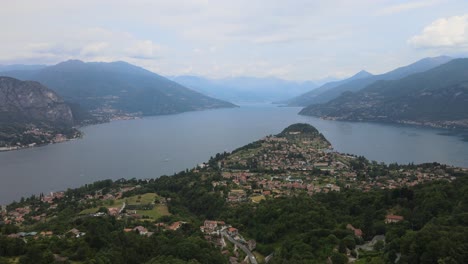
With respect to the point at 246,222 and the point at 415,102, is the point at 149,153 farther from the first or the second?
the point at 415,102

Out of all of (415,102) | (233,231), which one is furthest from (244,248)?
(415,102)

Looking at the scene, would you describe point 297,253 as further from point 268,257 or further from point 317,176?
point 317,176

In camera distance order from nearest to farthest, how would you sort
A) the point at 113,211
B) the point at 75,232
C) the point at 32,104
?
1. the point at 75,232
2. the point at 113,211
3. the point at 32,104

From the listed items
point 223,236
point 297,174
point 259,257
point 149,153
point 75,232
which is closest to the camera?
point 259,257

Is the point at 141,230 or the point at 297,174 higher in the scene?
the point at 141,230

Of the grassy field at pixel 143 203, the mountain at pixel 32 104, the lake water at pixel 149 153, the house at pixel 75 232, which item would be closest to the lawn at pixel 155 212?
the grassy field at pixel 143 203

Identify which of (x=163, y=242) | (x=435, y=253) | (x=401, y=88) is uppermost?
(x=401, y=88)

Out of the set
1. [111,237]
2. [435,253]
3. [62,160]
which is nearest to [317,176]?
[111,237]
